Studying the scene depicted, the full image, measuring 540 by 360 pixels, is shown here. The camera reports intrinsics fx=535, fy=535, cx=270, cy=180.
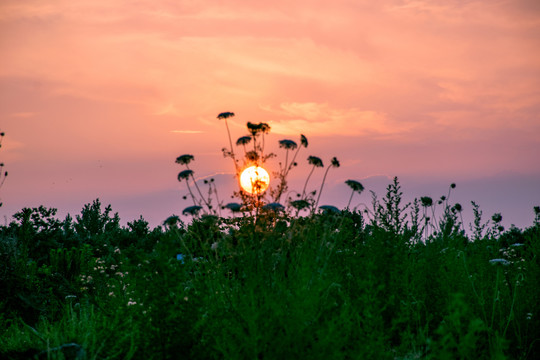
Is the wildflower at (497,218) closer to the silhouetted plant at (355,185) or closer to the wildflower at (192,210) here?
the silhouetted plant at (355,185)

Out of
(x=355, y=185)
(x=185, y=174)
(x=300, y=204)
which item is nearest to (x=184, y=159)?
(x=185, y=174)

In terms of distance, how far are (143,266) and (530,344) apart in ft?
14.5

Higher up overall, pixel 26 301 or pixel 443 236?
pixel 443 236

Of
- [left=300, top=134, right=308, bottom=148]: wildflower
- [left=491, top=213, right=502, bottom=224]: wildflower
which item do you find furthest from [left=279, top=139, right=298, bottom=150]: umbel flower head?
[left=491, top=213, right=502, bottom=224]: wildflower

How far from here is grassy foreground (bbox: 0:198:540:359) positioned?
4426 millimetres

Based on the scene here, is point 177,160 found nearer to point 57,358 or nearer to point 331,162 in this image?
point 331,162

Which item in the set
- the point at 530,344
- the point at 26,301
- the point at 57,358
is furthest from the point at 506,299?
the point at 26,301

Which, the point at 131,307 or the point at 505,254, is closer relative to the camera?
the point at 131,307

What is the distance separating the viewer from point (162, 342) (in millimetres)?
4500

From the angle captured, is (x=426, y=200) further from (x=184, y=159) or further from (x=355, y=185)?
(x=184, y=159)

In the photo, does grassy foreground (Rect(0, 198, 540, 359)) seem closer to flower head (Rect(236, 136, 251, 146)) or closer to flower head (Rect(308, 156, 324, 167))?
flower head (Rect(308, 156, 324, 167))

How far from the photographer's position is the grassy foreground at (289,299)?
443 cm

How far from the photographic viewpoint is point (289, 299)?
460cm

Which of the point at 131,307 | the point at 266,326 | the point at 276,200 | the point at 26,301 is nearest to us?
the point at 266,326
